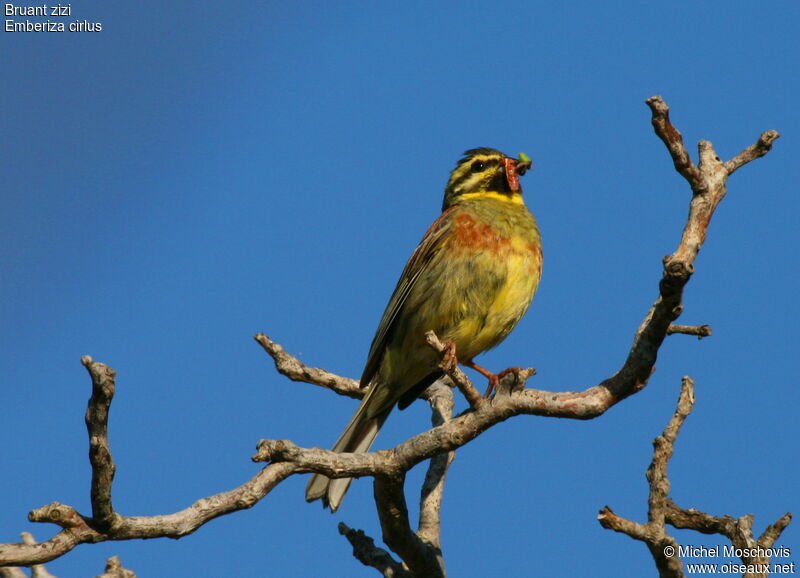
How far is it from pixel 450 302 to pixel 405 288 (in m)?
0.51

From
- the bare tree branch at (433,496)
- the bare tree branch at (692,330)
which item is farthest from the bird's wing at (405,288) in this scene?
the bare tree branch at (692,330)

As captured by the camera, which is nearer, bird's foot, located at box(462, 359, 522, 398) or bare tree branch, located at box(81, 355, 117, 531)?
bare tree branch, located at box(81, 355, 117, 531)

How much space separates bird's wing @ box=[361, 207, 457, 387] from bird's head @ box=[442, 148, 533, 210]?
63 cm

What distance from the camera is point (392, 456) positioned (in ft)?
16.6

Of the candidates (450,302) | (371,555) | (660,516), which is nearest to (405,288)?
(450,302)

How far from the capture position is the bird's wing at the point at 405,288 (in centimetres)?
689

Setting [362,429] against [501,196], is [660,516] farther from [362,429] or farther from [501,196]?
[501,196]

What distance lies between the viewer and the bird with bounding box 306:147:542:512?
21.6ft

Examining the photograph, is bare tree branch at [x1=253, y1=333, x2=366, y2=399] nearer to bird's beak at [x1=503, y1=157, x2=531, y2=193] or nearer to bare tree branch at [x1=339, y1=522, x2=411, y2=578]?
bare tree branch at [x1=339, y1=522, x2=411, y2=578]

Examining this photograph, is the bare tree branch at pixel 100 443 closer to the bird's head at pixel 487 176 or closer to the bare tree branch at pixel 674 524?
the bare tree branch at pixel 674 524

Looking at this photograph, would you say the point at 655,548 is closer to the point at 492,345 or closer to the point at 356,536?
the point at 356,536

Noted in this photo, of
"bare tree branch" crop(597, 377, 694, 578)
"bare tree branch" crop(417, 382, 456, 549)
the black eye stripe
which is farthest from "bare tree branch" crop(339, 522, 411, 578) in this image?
the black eye stripe

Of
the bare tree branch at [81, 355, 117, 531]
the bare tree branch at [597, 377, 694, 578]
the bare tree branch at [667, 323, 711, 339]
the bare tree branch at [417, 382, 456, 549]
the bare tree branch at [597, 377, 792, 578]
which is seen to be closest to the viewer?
the bare tree branch at [81, 355, 117, 531]

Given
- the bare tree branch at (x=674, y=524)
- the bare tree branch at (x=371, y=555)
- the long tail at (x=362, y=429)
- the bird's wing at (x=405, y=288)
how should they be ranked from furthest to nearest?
the bird's wing at (x=405, y=288), the long tail at (x=362, y=429), the bare tree branch at (x=371, y=555), the bare tree branch at (x=674, y=524)
